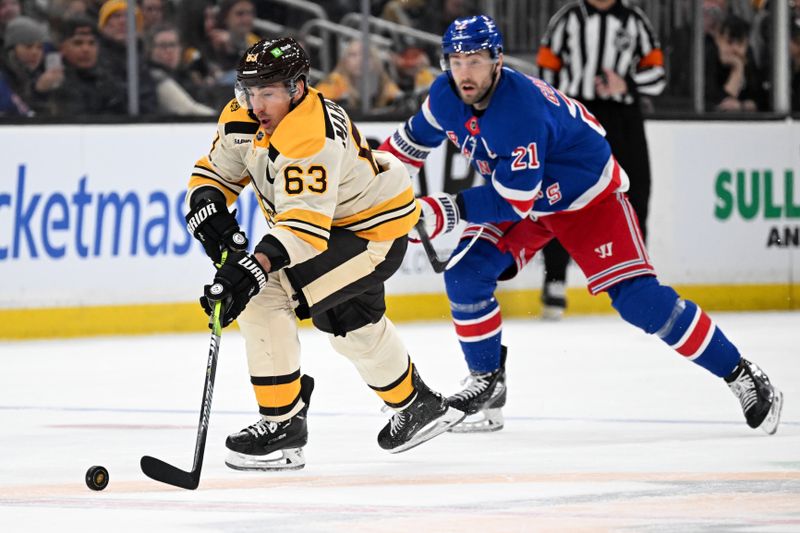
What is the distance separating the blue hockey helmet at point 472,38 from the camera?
4.38m

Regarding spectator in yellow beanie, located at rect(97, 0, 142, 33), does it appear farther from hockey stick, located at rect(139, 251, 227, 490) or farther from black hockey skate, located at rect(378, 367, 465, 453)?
hockey stick, located at rect(139, 251, 227, 490)

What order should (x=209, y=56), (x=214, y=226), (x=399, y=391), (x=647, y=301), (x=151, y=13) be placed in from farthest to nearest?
(x=209, y=56)
(x=151, y=13)
(x=647, y=301)
(x=399, y=391)
(x=214, y=226)

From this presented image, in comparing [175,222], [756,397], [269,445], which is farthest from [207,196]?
[175,222]

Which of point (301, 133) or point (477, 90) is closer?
point (301, 133)

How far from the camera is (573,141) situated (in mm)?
4566

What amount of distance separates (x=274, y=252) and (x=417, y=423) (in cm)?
73

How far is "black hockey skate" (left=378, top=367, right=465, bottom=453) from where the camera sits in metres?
4.09

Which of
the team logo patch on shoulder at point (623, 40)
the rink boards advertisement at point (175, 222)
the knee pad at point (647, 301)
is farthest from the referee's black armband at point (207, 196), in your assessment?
the team logo patch on shoulder at point (623, 40)

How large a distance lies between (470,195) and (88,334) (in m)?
3.20

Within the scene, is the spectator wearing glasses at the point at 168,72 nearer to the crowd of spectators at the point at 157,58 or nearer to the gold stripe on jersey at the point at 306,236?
the crowd of spectators at the point at 157,58

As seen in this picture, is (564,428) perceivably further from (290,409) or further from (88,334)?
(88,334)

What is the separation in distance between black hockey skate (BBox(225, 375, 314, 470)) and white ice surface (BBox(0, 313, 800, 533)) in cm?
4

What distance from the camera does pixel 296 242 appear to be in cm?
365

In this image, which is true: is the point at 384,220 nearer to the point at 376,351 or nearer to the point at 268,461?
the point at 376,351
